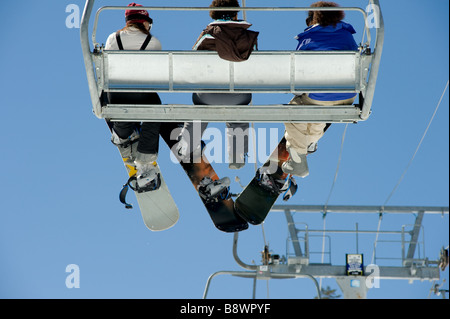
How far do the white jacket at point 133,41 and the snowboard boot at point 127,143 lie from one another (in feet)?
2.82

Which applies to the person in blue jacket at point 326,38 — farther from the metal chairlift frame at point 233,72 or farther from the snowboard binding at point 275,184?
the snowboard binding at point 275,184

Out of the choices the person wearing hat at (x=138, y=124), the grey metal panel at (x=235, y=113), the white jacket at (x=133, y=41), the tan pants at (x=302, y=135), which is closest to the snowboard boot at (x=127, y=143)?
the person wearing hat at (x=138, y=124)

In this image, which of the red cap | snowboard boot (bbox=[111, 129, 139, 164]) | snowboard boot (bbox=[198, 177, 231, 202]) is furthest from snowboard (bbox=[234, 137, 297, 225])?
the red cap

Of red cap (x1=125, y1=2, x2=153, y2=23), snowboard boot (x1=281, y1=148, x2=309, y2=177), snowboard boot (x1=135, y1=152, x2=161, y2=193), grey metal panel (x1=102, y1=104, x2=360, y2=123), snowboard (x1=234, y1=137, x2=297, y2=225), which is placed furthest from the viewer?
snowboard (x1=234, y1=137, x2=297, y2=225)

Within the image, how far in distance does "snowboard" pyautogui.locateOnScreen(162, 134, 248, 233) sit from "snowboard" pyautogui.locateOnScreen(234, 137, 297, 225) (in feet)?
0.25

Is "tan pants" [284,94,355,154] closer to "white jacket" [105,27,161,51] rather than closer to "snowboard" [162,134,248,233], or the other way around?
"snowboard" [162,134,248,233]

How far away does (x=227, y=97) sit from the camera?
7328 mm

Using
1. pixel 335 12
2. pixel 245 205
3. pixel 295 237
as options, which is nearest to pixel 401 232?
pixel 295 237

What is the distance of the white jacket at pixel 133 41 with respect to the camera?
7.37 m

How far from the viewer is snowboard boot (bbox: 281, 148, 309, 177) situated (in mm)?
8125

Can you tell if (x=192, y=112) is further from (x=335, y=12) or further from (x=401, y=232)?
(x=401, y=232)

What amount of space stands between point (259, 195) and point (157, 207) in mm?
897
